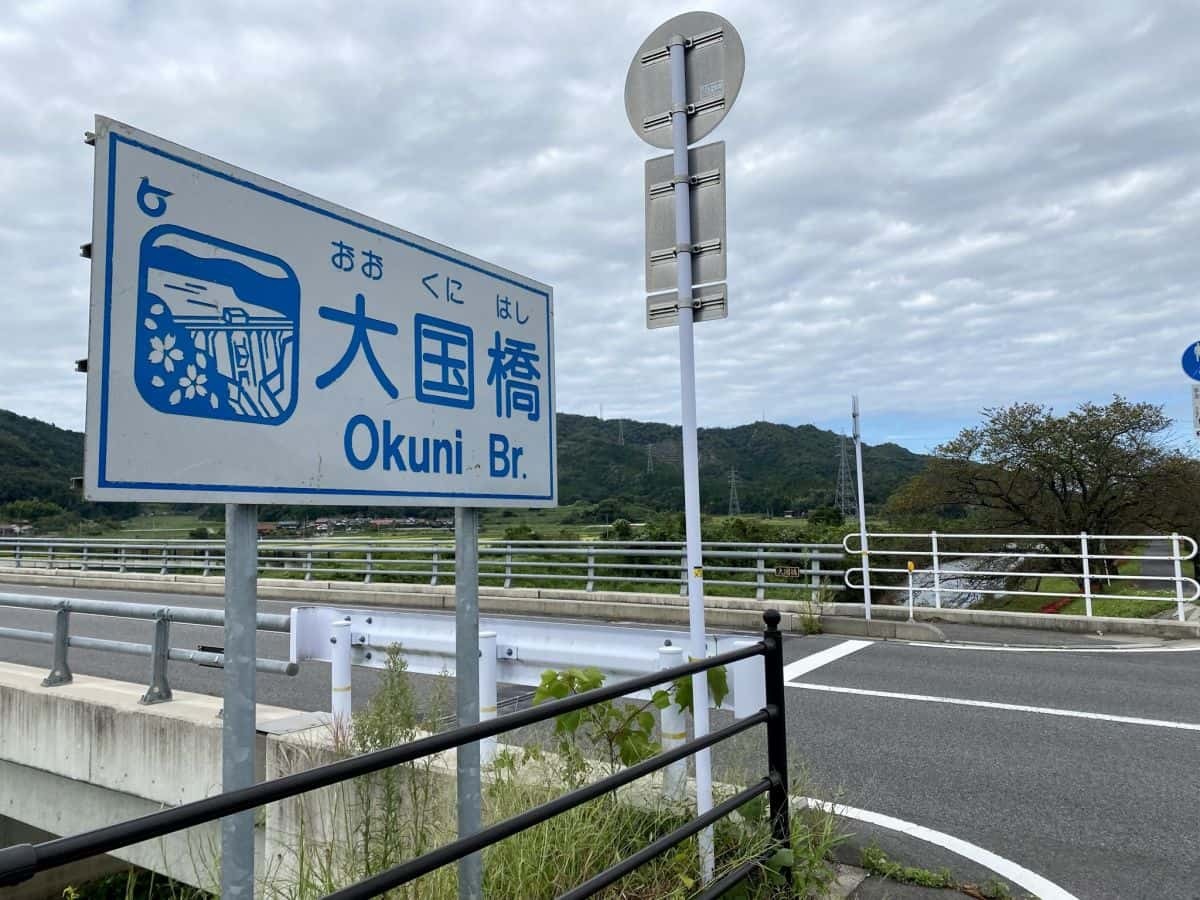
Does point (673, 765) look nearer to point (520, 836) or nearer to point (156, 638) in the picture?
point (520, 836)

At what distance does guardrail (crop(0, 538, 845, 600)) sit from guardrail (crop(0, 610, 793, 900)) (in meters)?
7.92

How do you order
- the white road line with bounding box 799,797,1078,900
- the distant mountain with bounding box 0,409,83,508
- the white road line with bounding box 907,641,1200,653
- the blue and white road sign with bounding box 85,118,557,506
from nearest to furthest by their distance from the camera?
1. the blue and white road sign with bounding box 85,118,557,506
2. the white road line with bounding box 799,797,1078,900
3. the white road line with bounding box 907,641,1200,653
4. the distant mountain with bounding box 0,409,83,508

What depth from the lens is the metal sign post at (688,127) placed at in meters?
3.39

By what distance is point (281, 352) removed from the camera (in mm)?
1814

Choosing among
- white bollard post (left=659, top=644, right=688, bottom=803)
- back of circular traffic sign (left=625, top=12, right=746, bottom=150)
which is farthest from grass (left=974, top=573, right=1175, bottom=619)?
back of circular traffic sign (left=625, top=12, right=746, bottom=150)

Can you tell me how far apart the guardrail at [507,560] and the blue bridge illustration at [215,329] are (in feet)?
31.8

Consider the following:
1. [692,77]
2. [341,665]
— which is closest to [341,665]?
[341,665]

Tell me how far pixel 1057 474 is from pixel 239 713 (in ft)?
87.4

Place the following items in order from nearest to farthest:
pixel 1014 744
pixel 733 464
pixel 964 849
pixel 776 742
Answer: pixel 776 742
pixel 964 849
pixel 1014 744
pixel 733 464

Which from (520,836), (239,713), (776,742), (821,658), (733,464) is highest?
(733,464)

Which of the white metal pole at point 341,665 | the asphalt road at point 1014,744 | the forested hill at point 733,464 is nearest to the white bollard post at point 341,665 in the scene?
the white metal pole at point 341,665

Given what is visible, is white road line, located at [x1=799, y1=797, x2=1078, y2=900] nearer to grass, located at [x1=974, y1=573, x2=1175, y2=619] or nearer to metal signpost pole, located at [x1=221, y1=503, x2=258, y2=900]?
metal signpost pole, located at [x1=221, y1=503, x2=258, y2=900]

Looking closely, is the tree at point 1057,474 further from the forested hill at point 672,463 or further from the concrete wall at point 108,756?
the concrete wall at point 108,756

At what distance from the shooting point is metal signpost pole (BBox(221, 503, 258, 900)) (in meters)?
1.60
